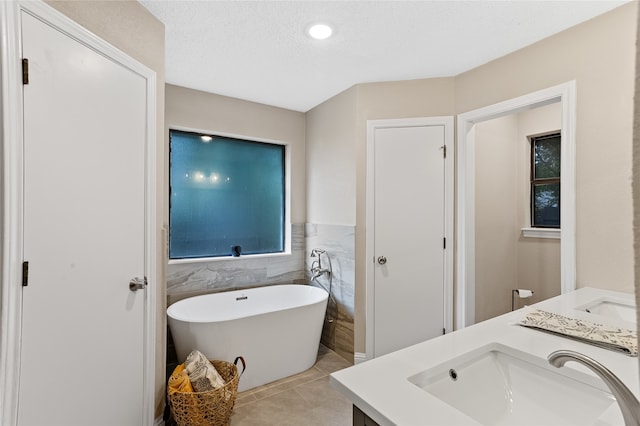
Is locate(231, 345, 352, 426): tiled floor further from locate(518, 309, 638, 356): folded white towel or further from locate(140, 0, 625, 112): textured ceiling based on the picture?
locate(140, 0, 625, 112): textured ceiling

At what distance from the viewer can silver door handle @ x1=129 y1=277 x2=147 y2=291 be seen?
1.71 meters

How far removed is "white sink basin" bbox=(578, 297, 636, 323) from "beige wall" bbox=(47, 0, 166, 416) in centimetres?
229

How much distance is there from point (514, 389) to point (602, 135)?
162cm

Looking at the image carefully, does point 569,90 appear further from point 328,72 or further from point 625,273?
point 328,72

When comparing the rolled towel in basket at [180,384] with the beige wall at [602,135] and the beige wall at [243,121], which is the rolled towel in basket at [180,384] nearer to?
the beige wall at [243,121]

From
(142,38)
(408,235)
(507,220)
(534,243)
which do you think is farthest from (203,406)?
(534,243)

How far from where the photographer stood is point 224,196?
330cm

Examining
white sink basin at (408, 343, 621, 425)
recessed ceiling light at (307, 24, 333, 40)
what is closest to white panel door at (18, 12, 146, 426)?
recessed ceiling light at (307, 24, 333, 40)

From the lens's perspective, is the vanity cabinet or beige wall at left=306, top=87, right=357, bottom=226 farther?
Answer: beige wall at left=306, top=87, right=357, bottom=226

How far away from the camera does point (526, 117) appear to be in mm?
3348

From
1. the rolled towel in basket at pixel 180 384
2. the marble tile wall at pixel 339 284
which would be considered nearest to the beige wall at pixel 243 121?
the marble tile wall at pixel 339 284

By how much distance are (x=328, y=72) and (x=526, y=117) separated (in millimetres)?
2246

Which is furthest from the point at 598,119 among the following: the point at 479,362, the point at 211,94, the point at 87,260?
the point at 211,94

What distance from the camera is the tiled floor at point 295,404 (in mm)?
2084
